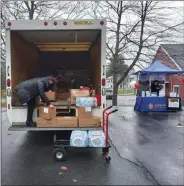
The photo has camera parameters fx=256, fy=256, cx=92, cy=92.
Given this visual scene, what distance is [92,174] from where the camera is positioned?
4418 mm

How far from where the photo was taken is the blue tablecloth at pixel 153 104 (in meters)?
14.2

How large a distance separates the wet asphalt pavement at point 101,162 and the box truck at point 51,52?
82cm

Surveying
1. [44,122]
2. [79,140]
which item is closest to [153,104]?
[44,122]

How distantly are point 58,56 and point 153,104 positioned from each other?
287 inches

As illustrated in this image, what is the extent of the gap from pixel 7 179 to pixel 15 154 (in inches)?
61.3

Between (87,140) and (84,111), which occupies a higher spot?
(84,111)

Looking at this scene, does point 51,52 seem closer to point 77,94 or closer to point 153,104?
point 77,94

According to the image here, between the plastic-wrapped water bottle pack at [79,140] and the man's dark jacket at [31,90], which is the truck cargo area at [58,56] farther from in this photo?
the plastic-wrapped water bottle pack at [79,140]

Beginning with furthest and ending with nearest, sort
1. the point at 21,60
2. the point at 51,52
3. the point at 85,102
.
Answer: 1. the point at 51,52
2. the point at 21,60
3. the point at 85,102

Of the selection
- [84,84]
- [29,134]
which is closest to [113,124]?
[84,84]

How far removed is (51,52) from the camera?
8930 millimetres

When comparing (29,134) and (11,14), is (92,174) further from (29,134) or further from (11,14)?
(11,14)

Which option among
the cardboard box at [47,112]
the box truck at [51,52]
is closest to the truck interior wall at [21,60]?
the box truck at [51,52]

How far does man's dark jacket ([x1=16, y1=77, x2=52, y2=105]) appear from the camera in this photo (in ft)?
18.6
